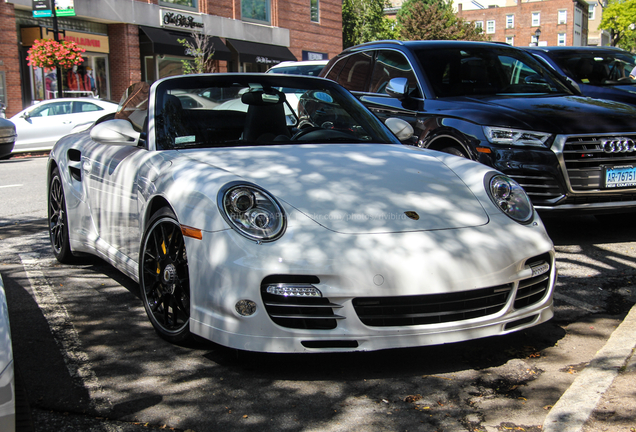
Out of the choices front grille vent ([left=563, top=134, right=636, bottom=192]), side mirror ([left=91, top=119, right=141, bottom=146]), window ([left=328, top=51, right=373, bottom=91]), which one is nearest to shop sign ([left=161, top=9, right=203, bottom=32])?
window ([left=328, top=51, right=373, bottom=91])

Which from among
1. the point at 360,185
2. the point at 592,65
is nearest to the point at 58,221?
the point at 360,185

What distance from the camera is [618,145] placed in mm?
5559

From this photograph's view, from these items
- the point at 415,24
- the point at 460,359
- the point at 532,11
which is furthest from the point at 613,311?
the point at 532,11

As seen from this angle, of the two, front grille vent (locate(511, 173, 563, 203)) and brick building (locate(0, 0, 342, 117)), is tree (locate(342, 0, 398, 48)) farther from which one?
front grille vent (locate(511, 173, 563, 203))

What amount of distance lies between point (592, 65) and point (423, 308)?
7.33 metres

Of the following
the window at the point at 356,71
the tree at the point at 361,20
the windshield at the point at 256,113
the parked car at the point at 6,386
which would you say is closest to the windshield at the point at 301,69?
the window at the point at 356,71

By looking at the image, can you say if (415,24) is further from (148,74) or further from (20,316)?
(20,316)

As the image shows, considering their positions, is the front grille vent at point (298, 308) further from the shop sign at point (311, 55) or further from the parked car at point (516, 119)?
the shop sign at point (311, 55)

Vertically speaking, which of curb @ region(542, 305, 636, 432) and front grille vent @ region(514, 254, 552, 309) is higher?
front grille vent @ region(514, 254, 552, 309)

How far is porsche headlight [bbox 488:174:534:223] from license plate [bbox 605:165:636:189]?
2.19 metres

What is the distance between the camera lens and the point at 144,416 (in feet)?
9.14

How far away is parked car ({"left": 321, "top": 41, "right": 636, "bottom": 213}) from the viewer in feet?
17.9

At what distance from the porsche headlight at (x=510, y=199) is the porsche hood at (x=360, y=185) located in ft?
0.47

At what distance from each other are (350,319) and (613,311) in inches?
80.6
